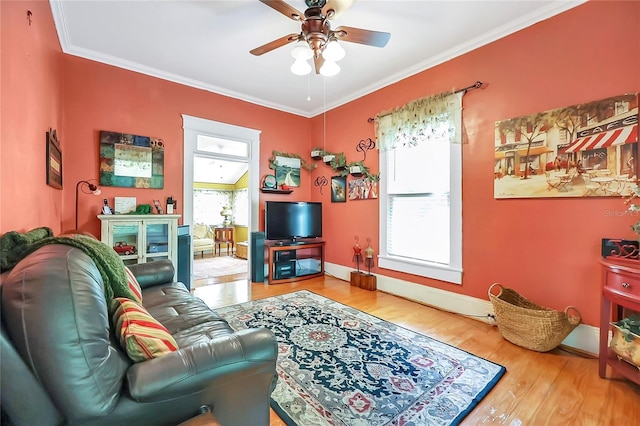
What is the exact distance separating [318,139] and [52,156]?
138 inches

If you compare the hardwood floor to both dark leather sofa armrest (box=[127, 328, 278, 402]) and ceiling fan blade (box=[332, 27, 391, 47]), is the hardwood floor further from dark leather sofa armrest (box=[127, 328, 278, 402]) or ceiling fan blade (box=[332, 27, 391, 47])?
ceiling fan blade (box=[332, 27, 391, 47])

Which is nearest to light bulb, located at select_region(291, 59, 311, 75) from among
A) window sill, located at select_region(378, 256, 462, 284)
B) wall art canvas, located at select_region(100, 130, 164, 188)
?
wall art canvas, located at select_region(100, 130, 164, 188)

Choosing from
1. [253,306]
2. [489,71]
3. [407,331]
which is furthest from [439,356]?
[489,71]

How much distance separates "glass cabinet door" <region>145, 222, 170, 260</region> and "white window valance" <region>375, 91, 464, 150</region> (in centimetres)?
295

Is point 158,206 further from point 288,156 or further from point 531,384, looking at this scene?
point 531,384

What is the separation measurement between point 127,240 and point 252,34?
8.58 feet

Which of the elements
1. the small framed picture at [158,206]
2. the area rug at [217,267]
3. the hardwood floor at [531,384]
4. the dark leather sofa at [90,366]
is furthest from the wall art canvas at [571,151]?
the area rug at [217,267]

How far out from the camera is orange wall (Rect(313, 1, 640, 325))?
2.08 meters

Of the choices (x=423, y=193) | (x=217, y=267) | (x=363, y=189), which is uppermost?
(x=363, y=189)

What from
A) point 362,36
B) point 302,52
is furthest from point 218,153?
point 362,36

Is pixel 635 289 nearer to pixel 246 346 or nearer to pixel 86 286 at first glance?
pixel 246 346

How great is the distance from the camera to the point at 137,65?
3371mm

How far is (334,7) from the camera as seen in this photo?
198 centimetres

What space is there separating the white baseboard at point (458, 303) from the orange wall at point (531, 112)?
8 centimetres
